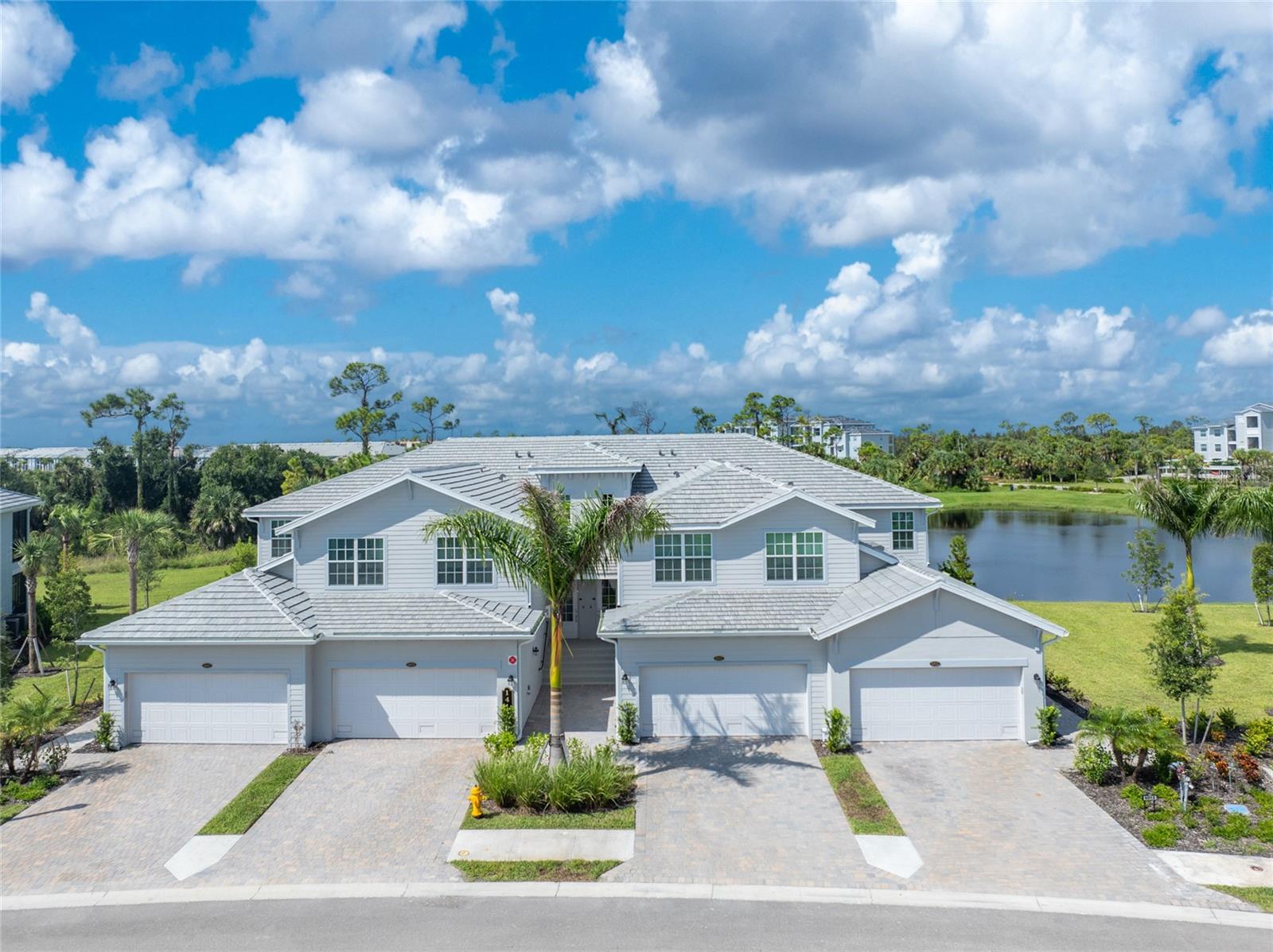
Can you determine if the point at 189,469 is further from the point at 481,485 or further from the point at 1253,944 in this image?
the point at 1253,944

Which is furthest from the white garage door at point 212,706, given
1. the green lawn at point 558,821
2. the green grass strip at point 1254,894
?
the green grass strip at point 1254,894

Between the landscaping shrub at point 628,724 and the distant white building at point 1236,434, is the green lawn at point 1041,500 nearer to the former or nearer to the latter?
the distant white building at point 1236,434

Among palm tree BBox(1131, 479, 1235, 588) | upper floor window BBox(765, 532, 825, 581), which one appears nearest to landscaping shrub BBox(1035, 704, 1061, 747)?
upper floor window BBox(765, 532, 825, 581)

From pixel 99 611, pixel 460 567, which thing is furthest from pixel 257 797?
pixel 99 611

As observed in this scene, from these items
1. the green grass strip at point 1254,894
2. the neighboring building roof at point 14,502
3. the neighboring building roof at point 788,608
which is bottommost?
the green grass strip at point 1254,894

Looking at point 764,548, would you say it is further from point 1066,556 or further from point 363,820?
point 1066,556

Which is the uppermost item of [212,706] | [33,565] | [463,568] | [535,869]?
[463,568]
